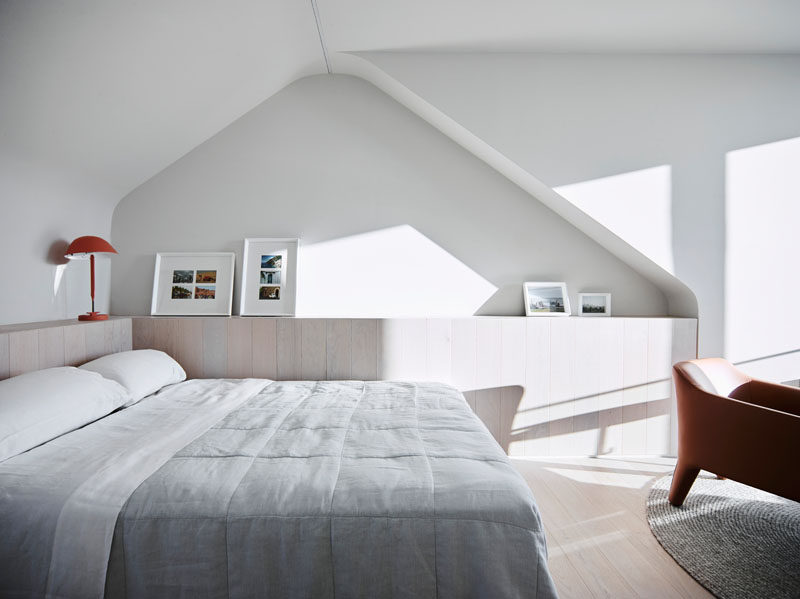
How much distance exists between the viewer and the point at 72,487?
1273 millimetres

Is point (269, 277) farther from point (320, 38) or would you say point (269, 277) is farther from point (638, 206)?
point (638, 206)

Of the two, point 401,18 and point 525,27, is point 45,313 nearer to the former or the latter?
point 401,18

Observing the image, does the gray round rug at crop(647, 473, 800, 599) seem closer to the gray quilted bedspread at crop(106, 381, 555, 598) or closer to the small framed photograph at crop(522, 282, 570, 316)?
the gray quilted bedspread at crop(106, 381, 555, 598)

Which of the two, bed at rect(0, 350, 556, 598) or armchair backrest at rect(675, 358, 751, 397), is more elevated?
armchair backrest at rect(675, 358, 751, 397)

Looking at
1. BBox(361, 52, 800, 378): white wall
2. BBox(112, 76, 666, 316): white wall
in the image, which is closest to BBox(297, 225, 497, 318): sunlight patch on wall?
BBox(112, 76, 666, 316): white wall

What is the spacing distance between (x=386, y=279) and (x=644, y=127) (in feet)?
6.16

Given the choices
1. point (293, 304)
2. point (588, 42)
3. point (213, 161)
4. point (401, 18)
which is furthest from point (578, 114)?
point (213, 161)

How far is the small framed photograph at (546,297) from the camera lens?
301 centimetres

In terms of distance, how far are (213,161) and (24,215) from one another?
115cm

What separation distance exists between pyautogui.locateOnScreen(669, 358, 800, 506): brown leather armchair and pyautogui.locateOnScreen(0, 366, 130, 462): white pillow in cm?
267

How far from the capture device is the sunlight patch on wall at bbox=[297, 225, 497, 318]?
3088 millimetres

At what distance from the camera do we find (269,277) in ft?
10.0

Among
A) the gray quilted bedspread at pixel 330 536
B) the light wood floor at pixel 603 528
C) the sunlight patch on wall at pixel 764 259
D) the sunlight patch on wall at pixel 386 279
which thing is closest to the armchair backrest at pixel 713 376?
the sunlight patch on wall at pixel 764 259

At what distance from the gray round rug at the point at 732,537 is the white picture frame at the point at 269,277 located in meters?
2.41
